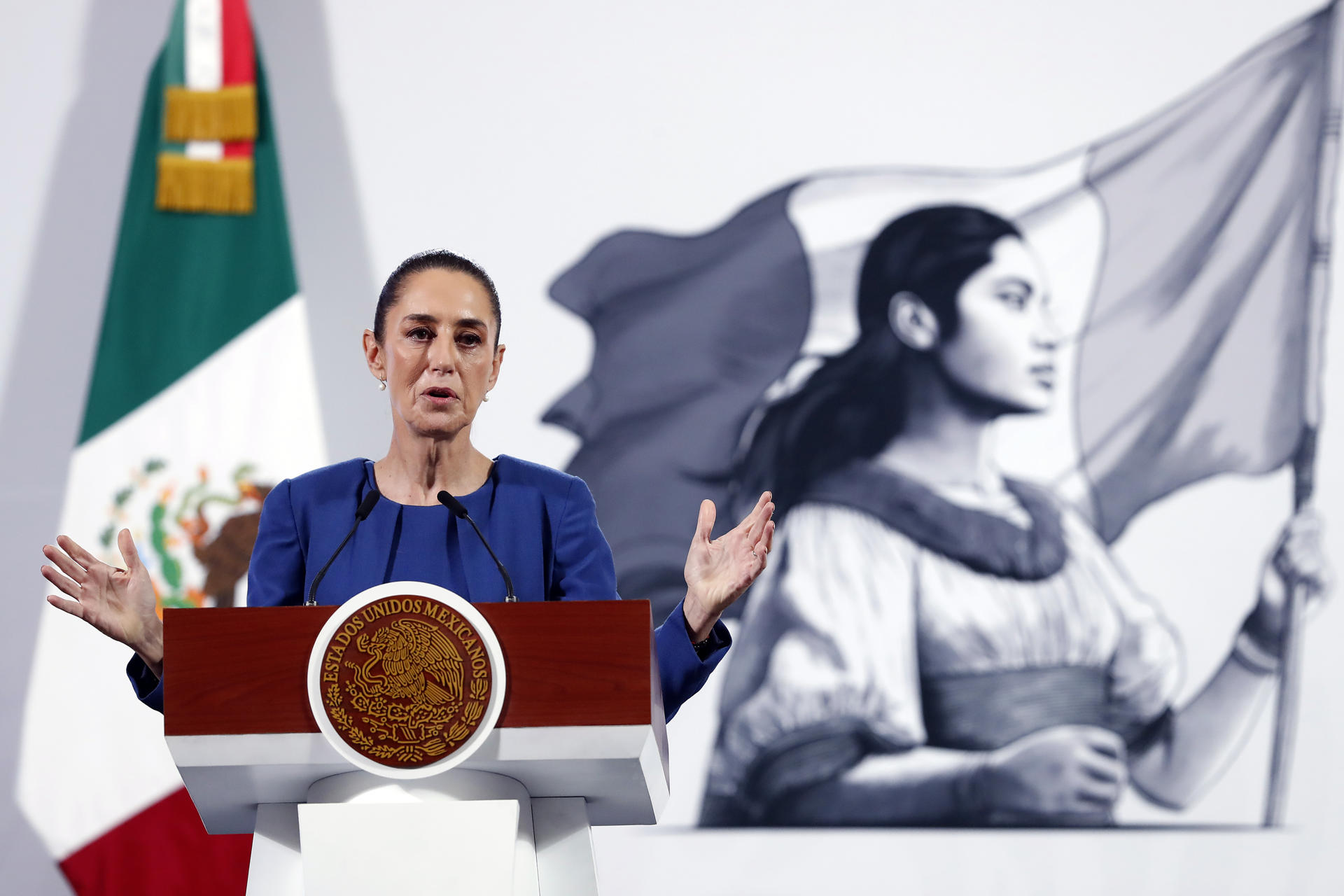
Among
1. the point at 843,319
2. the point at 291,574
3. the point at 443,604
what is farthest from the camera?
the point at 843,319

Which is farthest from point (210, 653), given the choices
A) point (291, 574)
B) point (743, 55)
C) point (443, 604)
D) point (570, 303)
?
point (743, 55)

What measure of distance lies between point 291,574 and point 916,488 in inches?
83.5

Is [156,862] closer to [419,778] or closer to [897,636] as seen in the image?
[897,636]

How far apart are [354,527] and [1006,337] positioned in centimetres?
236

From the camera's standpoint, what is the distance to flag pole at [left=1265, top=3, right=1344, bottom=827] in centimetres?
342

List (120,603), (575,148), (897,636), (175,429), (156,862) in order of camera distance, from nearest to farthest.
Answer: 1. (120,603)
2. (156,862)
3. (897,636)
4. (175,429)
5. (575,148)

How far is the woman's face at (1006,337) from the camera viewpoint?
3.54 meters

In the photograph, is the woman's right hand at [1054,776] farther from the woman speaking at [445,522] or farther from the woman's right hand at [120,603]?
the woman's right hand at [120,603]

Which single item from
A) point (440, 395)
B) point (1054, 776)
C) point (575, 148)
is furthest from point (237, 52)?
point (1054, 776)

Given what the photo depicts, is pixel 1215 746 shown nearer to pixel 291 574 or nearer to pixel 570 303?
pixel 570 303

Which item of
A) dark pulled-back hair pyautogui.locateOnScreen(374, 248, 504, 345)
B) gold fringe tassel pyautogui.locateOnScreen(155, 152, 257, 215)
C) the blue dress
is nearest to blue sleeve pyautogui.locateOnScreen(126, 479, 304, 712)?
the blue dress

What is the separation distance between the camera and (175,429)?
3.51m

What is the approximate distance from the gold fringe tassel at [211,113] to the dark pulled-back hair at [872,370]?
5.50 feet

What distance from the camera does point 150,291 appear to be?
355 centimetres
